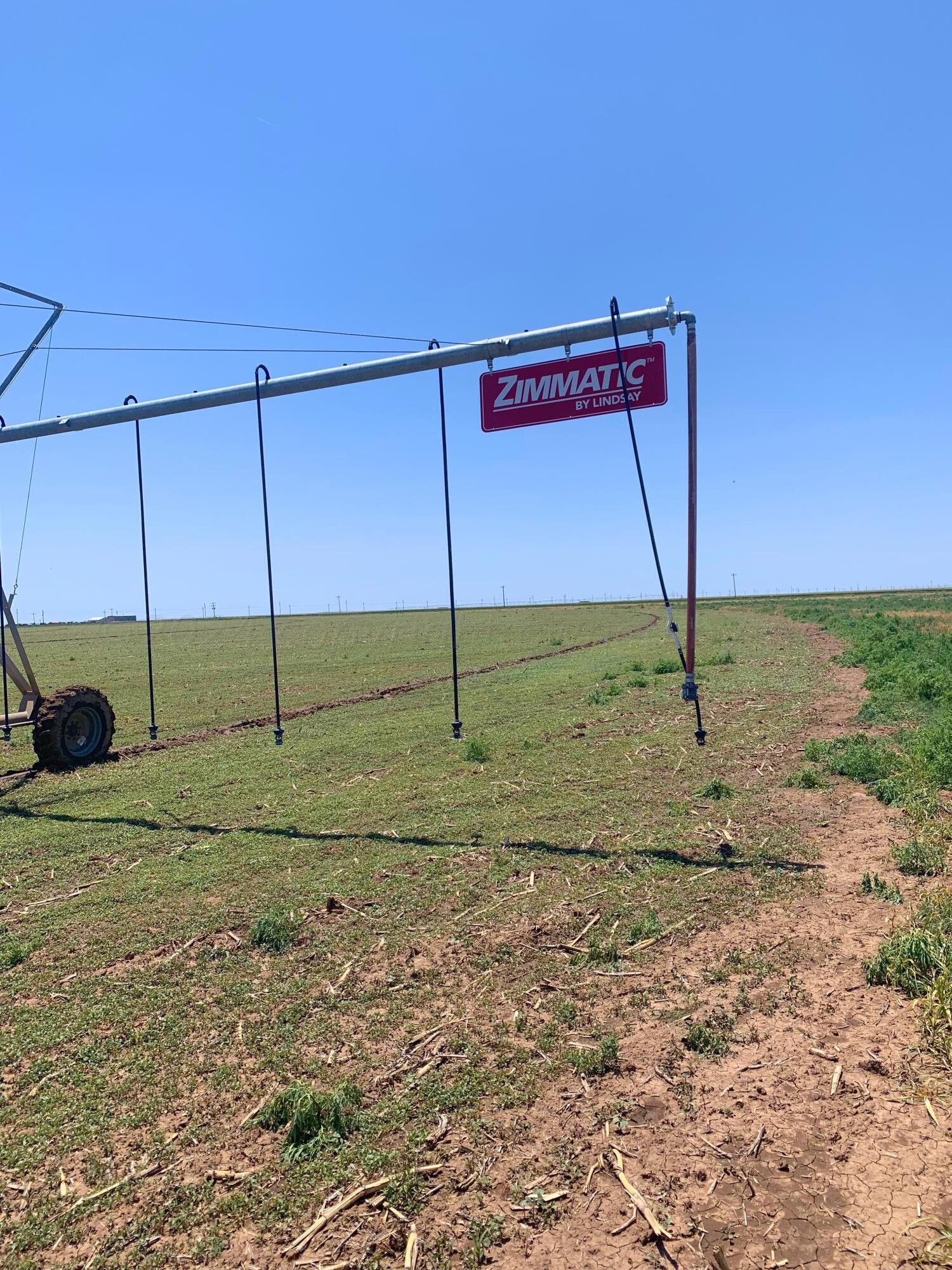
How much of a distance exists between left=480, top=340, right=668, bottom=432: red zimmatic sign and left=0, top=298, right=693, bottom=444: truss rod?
270mm

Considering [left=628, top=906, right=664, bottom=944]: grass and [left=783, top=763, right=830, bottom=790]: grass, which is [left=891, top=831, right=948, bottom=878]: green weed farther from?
[left=783, top=763, right=830, bottom=790]: grass

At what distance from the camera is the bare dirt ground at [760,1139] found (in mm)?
2898

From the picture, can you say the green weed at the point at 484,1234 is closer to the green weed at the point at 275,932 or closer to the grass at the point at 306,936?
the grass at the point at 306,936

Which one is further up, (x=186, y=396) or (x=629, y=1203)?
(x=186, y=396)

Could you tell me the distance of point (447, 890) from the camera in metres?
6.63

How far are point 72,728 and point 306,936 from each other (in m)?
8.59

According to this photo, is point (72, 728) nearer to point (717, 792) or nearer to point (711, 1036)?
point (717, 792)

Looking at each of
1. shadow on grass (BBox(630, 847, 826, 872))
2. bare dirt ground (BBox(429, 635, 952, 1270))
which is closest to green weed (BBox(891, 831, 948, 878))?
shadow on grass (BBox(630, 847, 826, 872))

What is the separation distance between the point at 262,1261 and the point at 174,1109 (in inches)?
46.2

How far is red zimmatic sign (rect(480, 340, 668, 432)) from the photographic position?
7.07 meters

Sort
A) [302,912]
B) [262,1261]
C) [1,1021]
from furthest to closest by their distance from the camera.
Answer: [302,912] → [1,1021] → [262,1261]

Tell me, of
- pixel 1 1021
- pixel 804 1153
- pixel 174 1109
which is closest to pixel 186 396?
pixel 1 1021

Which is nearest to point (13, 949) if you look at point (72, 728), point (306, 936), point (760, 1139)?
point (306, 936)

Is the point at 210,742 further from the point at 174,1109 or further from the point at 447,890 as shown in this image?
the point at 174,1109
